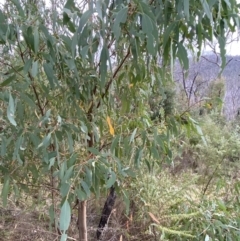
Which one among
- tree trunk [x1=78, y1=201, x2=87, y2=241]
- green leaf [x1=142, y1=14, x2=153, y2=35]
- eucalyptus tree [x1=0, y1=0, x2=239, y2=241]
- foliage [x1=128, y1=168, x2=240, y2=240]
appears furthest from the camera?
foliage [x1=128, y1=168, x2=240, y2=240]

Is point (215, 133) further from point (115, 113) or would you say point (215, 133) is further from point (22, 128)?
point (22, 128)

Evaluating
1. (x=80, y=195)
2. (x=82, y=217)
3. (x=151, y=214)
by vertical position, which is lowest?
(x=151, y=214)

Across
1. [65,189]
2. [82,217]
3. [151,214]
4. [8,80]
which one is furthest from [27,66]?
[151,214]

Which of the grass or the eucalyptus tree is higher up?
the eucalyptus tree

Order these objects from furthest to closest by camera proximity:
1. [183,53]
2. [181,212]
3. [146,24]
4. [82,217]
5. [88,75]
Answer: [181,212] < [82,217] < [88,75] < [183,53] < [146,24]

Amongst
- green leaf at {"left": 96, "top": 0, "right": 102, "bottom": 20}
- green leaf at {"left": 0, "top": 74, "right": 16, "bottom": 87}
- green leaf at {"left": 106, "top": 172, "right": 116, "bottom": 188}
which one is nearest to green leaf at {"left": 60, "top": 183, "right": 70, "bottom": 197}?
green leaf at {"left": 106, "top": 172, "right": 116, "bottom": 188}

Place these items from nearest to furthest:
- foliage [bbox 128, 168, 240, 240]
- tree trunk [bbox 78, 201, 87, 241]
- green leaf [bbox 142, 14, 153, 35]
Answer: green leaf [bbox 142, 14, 153, 35] < tree trunk [bbox 78, 201, 87, 241] < foliage [bbox 128, 168, 240, 240]

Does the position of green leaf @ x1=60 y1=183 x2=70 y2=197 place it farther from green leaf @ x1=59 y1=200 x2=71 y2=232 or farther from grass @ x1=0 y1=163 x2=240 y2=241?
grass @ x1=0 y1=163 x2=240 y2=241

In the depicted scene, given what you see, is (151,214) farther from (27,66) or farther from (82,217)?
(27,66)

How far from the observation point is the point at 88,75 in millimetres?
913

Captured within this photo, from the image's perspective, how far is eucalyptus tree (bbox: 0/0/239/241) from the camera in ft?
2.27

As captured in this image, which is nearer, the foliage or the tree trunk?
the tree trunk

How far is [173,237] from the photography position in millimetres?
1514

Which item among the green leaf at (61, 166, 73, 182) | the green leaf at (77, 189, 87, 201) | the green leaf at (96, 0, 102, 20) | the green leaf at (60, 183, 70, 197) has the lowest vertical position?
the green leaf at (77, 189, 87, 201)
